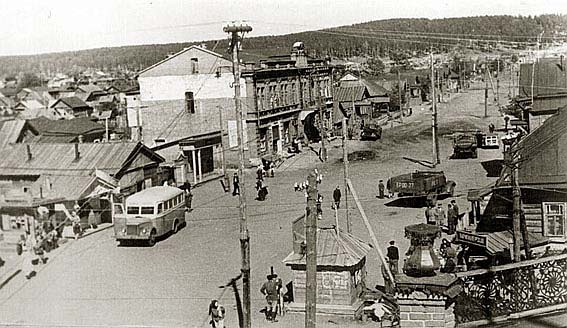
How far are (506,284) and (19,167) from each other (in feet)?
27.8

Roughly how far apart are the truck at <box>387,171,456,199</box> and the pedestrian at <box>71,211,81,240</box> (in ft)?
42.4

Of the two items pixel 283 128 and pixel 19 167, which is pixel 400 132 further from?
pixel 19 167

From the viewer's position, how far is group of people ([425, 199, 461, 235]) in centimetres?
2262

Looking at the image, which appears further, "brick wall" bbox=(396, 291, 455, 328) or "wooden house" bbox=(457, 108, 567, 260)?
"wooden house" bbox=(457, 108, 567, 260)

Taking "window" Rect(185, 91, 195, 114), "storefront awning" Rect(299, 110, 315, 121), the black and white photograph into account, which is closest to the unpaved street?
the black and white photograph

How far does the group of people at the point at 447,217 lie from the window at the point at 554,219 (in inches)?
149

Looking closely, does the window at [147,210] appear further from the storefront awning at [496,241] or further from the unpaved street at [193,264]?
the storefront awning at [496,241]

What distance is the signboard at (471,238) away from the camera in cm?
1753

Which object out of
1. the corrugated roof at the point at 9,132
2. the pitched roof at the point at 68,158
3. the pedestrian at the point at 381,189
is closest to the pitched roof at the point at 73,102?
the pitched roof at the point at 68,158

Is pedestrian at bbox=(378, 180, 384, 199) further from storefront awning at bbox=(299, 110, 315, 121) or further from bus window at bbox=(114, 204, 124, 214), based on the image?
storefront awning at bbox=(299, 110, 315, 121)

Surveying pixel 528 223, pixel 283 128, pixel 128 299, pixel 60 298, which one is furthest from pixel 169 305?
pixel 283 128

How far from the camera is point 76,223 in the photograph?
68.1 feet

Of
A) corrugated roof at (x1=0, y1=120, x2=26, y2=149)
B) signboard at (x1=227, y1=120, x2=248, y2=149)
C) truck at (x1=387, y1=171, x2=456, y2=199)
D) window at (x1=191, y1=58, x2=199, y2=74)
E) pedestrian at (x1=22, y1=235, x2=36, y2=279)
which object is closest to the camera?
corrugated roof at (x1=0, y1=120, x2=26, y2=149)

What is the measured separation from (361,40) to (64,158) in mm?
170278
